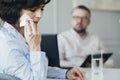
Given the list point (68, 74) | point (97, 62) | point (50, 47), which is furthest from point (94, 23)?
point (68, 74)

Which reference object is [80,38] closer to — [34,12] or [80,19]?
[80,19]

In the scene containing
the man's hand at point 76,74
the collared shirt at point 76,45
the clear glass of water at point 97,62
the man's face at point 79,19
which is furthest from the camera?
the man's face at point 79,19

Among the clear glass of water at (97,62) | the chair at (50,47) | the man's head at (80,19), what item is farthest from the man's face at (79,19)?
the chair at (50,47)

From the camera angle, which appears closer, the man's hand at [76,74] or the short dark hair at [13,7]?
the short dark hair at [13,7]

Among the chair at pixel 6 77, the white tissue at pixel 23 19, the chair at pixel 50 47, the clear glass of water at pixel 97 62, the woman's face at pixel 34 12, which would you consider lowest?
the clear glass of water at pixel 97 62

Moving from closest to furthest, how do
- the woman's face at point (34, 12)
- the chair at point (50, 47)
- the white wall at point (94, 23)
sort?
the woman's face at point (34, 12) → the chair at point (50, 47) → the white wall at point (94, 23)

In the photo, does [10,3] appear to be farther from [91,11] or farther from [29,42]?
[91,11]

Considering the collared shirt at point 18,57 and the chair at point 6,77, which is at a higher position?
the collared shirt at point 18,57

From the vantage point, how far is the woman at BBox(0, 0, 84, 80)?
1206 mm

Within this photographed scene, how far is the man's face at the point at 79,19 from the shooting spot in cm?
383

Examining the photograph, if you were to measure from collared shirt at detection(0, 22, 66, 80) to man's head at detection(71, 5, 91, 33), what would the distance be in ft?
8.39

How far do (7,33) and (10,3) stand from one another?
0.20m

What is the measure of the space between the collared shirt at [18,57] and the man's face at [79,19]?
2.55 metres

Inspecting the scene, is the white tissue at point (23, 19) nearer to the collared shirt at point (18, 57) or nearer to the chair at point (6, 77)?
the collared shirt at point (18, 57)
